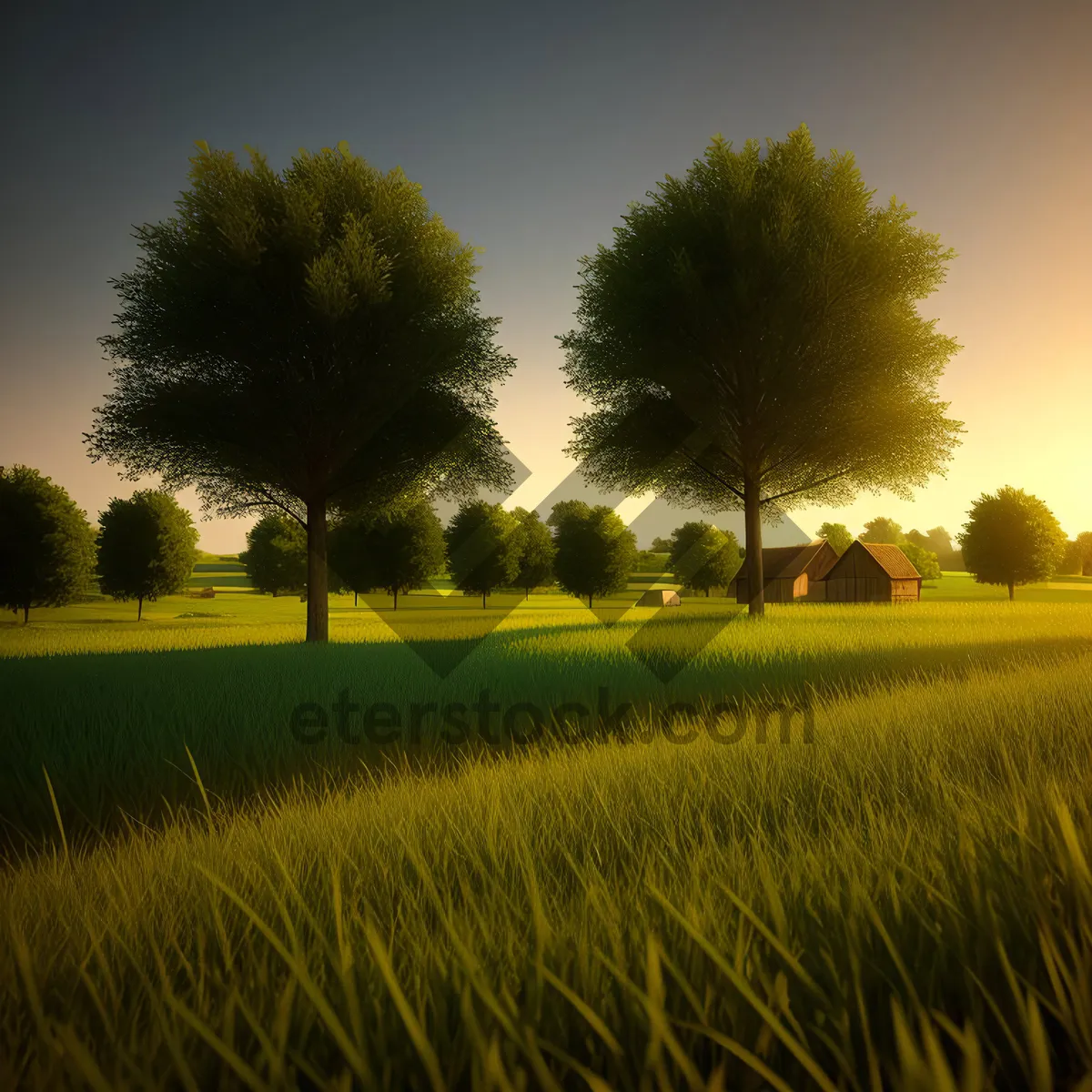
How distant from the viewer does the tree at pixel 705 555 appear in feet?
209

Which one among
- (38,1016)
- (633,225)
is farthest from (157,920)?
(633,225)

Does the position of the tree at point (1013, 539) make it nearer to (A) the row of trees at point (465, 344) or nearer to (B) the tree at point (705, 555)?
(B) the tree at point (705, 555)

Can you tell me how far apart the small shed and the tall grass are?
3780 centimetres

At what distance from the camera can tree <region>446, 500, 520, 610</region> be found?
4647cm

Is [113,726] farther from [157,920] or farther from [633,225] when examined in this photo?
[633,225]

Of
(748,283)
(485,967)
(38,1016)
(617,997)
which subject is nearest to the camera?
(38,1016)

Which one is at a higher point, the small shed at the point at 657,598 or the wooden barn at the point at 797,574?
the wooden barn at the point at 797,574

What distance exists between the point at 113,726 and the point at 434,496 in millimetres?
10867

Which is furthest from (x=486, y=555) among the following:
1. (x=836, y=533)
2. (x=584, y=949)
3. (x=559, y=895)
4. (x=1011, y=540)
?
(x=836, y=533)

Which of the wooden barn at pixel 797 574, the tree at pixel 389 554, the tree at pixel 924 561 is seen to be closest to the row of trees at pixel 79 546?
the tree at pixel 389 554

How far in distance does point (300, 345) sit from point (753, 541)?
12144 mm

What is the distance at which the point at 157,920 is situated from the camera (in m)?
1.89

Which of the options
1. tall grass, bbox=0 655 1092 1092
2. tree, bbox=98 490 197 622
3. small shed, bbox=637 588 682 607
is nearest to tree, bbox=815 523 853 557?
small shed, bbox=637 588 682 607

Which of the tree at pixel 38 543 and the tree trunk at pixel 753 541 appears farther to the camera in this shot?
the tree at pixel 38 543
